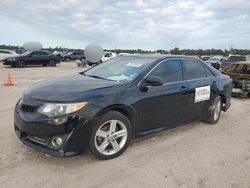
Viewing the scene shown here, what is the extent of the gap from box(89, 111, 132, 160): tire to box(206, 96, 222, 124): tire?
8.05ft

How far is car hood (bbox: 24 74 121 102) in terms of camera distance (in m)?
3.60

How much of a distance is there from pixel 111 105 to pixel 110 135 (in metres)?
0.45

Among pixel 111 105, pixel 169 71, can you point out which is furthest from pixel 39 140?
pixel 169 71

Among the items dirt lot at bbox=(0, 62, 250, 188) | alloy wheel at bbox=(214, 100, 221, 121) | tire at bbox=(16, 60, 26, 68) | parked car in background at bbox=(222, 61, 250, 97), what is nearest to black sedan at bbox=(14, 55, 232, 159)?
dirt lot at bbox=(0, 62, 250, 188)

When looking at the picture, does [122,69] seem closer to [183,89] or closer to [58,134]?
[183,89]

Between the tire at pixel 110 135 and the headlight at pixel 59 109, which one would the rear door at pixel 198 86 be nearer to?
the tire at pixel 110 135

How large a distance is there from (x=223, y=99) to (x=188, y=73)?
160 centimetres

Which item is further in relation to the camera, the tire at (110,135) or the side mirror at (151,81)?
the side mirror at (151,81)

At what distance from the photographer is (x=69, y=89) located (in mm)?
3809

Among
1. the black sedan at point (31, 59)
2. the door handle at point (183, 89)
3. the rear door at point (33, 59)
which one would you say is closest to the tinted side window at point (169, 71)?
the door handle at point (183, 89)

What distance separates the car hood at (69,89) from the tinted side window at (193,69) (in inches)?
68.8

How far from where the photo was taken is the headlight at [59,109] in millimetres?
3453

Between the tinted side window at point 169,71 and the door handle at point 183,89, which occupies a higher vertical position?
the tinted side window at point 169,71

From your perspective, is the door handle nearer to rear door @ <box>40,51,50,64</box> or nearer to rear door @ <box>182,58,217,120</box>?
rear door @ <box>182,58,217,120</box>
